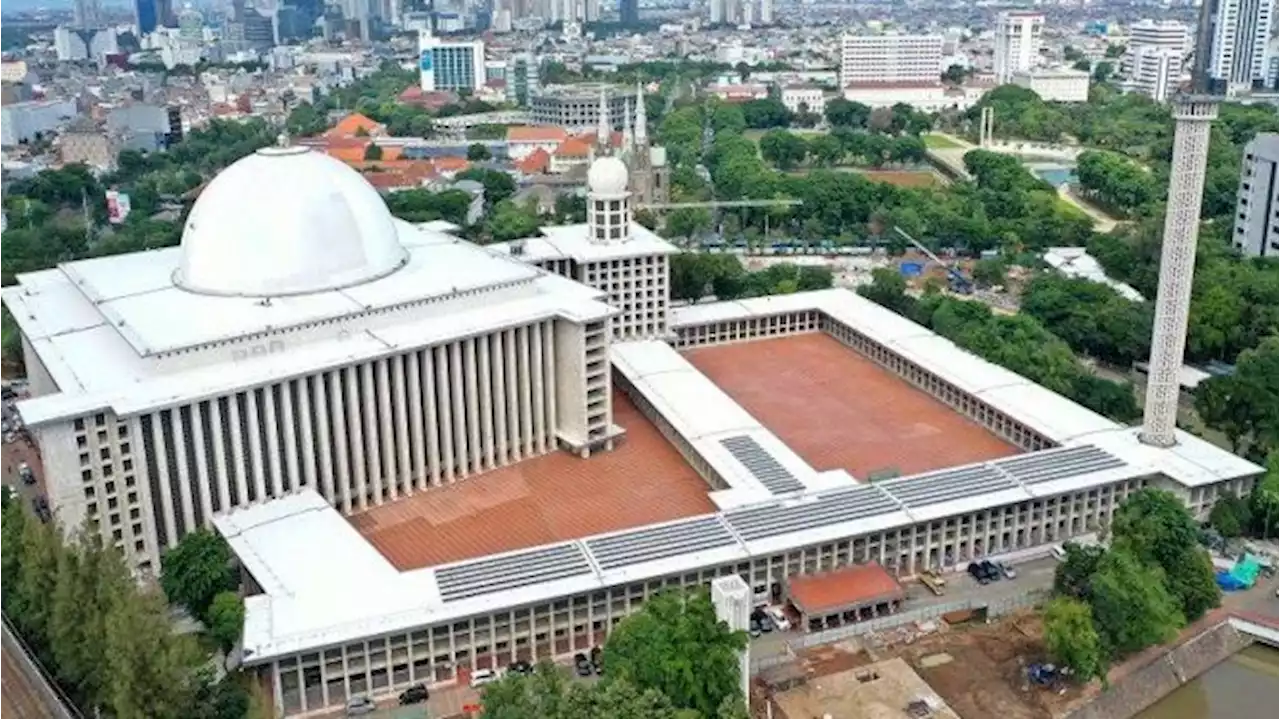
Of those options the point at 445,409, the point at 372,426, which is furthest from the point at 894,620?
the point at 372,426

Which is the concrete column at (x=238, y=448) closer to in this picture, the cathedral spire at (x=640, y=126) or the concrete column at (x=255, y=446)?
the concrete column at (x=255, y=446)

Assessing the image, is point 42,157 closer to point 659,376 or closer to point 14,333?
point 14,333

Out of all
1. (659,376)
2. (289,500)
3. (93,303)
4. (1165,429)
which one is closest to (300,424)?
(289,500)

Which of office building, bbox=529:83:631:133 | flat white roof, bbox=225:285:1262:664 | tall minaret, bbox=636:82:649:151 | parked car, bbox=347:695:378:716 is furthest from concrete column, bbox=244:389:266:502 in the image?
→ office building, bbox=529:83:631:133

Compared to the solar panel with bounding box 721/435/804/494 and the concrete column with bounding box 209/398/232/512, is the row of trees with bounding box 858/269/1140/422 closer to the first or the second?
the solar panel with bounding box 721/435/804/494

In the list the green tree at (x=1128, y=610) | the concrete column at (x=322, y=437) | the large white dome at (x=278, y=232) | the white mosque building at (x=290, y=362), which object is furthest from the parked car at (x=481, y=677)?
the large white dome at (x=278, y=232)

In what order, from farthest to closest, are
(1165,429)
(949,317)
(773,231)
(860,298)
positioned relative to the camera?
(773,231) < (860,298) < (949,317) < (1165,429)
